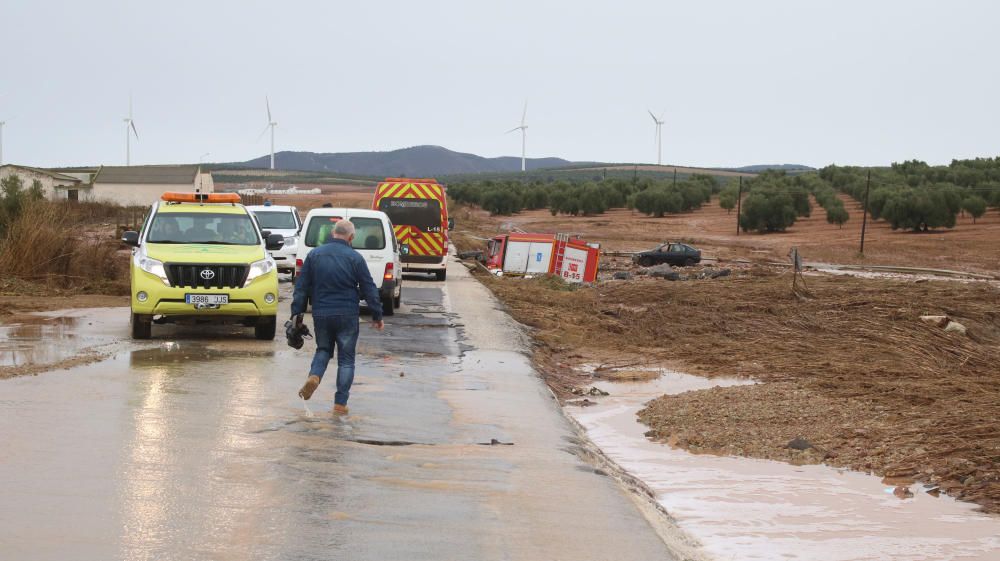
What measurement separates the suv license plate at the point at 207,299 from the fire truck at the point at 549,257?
2056 centimetres

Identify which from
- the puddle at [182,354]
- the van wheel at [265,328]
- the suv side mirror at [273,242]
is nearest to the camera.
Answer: the puddle at [182,354]

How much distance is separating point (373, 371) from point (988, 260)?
4152 cm

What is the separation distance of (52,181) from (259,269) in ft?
271

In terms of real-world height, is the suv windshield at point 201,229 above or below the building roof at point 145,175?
above

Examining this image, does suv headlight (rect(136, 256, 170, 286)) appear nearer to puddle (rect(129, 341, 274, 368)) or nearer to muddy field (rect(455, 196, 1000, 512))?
puddle (rect(129, 341, 274, 368))

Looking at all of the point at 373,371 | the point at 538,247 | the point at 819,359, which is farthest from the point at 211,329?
the point at 538,247

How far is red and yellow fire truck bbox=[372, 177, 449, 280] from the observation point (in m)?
29.0

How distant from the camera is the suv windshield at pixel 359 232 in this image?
2052 cm

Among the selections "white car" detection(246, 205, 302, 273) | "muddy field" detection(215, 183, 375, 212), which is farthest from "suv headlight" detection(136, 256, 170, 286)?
"muddy field" detection(215, 183, 375, 212)

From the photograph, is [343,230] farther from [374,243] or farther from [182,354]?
[374,243]

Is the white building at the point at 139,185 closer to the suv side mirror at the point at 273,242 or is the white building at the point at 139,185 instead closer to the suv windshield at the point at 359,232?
the suv windshield at the point at 359,232

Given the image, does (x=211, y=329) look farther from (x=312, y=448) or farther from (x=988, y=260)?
(x=988, y=260)

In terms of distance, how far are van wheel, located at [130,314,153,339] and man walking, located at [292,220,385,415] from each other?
5287 millimetres

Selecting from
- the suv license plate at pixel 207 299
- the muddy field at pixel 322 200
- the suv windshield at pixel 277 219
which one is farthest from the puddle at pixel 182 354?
the muddy field at pixel 322 200
